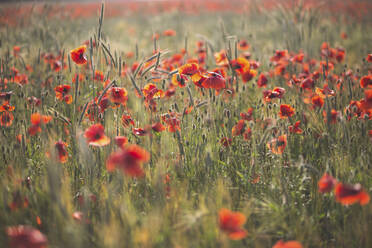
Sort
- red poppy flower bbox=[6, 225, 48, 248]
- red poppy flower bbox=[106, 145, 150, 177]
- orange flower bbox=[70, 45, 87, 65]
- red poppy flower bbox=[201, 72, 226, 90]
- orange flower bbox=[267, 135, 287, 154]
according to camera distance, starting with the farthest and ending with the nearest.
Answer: orange flower bbox=[70, 45, 87, 65]
red poppy flower bbox=[201, 72, 226, 90]
orange flower bbox=[267, 135, 287, 154]
red poppy flower bbox=[106, 145, 150, 177]
red poppy flower bbox=[6, 225, 48, 248]

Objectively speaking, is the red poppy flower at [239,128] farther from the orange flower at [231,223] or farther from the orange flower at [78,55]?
the orange flower at [78,55]

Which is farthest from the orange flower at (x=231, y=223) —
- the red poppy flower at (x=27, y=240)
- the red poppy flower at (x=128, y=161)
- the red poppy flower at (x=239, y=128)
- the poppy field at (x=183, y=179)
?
the red poppy flower at (x=239, y=128)

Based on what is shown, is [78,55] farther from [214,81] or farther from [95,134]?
[214,81]

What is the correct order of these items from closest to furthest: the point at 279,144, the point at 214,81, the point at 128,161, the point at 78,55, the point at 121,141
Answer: the point at 128,161 → the point at 121,141 → the point at 279,144 → the point at 214,81 → the point at 78,55

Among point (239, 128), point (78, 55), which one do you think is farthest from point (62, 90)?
point (239, 128)

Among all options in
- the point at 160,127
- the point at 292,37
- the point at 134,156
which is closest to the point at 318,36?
the point at 292,37

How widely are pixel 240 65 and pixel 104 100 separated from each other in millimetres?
823

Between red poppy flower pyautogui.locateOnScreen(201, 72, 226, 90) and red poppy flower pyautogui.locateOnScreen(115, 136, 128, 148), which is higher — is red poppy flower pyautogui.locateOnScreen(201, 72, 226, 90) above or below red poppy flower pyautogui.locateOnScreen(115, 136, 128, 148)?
above

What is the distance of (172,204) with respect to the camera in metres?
1.06

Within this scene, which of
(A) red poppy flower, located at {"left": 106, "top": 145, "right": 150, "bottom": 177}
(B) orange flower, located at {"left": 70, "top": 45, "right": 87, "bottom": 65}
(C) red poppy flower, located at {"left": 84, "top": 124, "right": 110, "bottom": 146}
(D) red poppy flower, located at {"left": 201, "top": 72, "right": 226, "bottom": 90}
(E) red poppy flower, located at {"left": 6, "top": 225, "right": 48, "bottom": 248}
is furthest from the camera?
(B) orange flower, located at {"left": 70, "top": 45, "right": 87, "bottom": 65}

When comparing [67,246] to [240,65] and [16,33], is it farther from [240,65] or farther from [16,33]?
[16,33]

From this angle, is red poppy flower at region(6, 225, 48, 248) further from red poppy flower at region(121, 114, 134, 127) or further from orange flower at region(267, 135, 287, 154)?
orange flower at region(267, 135, 287, 154)

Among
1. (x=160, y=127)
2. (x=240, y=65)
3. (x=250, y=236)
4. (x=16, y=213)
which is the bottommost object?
(x=250, y=236)

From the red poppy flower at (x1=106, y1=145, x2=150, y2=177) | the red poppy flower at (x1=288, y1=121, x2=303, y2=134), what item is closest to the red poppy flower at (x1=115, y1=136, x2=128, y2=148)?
the red poppy flower at (x1=106, y1=145, x2=150, y2=177)
